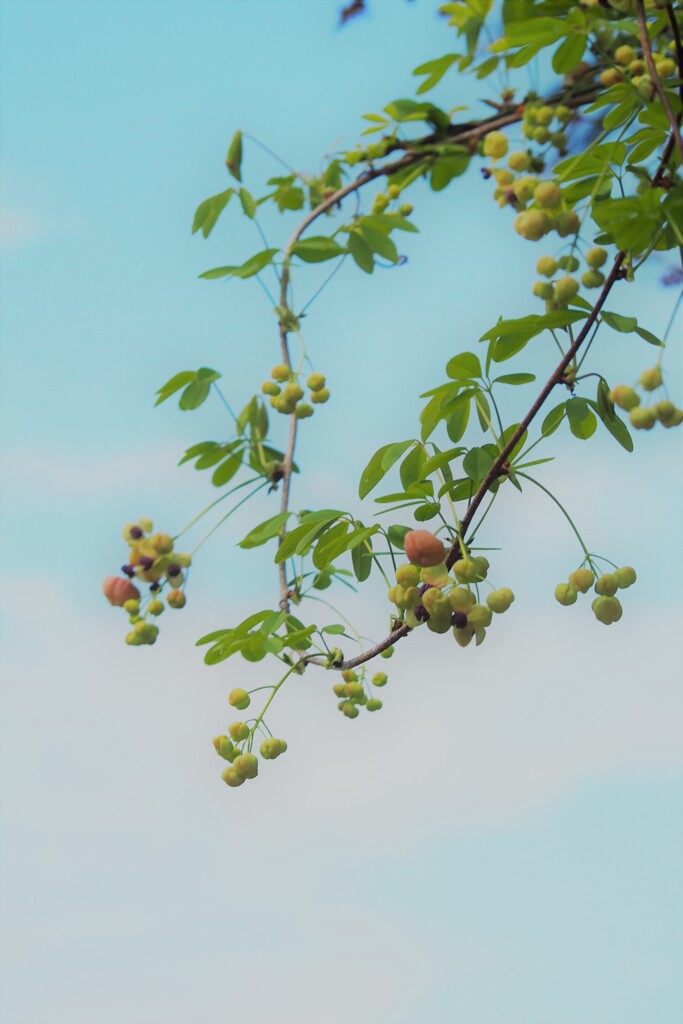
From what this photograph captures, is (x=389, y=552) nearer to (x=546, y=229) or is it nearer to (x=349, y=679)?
(x=349, y=679)

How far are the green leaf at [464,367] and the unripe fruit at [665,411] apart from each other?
A: 12.3 inches

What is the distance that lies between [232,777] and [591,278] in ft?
3.15

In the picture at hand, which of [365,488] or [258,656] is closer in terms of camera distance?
[365,488]

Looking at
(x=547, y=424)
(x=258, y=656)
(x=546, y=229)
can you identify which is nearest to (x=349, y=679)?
(x=258, y=656)

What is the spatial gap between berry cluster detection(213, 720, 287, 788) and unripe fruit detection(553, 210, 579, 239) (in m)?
0.94

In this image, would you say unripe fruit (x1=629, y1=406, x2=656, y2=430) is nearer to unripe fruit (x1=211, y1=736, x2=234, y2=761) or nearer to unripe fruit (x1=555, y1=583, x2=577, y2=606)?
unripe fruit (x1=555, y1=583, x2=577, y2=606)

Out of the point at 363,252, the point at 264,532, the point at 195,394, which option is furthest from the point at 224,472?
the point at 363,252

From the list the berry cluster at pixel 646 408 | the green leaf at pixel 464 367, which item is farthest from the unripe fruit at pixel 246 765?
the berry cluster at pixel 646 408

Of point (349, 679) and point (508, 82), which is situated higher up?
point (508, 82)

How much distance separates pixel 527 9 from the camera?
5.24 ft

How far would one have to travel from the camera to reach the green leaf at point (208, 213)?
87.0 inches

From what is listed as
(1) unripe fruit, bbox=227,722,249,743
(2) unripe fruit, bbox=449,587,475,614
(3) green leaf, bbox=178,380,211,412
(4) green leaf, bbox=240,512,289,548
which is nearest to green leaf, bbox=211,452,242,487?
(3) green leaf, bbox=178,380,211,412

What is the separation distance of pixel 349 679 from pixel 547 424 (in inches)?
28.7

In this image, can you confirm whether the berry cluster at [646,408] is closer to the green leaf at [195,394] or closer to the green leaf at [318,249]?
the green leaf at [318,249]
